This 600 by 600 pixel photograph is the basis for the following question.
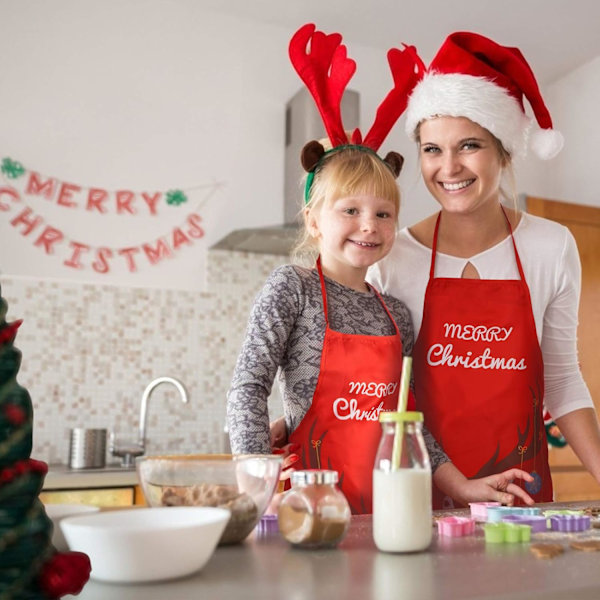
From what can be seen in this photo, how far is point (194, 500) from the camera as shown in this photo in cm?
73

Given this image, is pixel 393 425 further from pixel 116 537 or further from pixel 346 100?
pixel 346 100

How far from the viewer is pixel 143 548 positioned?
0.56 meters

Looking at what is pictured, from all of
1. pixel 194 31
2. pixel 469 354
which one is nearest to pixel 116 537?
pixel 469 354

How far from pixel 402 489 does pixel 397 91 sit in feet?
3.48

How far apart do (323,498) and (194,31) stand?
9.49ft

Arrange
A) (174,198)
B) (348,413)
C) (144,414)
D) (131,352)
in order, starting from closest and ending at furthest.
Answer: (348,413) → (144,414) → (131,352) → (174,198)

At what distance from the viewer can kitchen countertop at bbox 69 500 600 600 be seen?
1.80 feet

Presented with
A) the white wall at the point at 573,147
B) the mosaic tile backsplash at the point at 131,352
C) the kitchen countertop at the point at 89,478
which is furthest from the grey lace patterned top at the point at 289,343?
the white wall at the point at 573,147

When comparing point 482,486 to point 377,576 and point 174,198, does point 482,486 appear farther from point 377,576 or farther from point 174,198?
point 174,198

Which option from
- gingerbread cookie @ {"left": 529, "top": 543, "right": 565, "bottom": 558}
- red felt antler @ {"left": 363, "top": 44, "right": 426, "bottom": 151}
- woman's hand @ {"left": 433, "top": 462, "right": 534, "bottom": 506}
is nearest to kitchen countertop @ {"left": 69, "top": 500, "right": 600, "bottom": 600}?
gingerbread cookie @ {"left": 529, "top": 543, "right": 565, "bottom": 558}

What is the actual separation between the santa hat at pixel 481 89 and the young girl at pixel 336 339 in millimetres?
164

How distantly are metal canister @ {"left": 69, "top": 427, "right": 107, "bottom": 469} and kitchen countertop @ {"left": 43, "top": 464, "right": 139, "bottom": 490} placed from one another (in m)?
0.07

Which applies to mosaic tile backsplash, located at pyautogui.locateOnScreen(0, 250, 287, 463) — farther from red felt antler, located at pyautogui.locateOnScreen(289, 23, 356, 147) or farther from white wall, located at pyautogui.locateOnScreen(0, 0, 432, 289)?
red felt antler, located at pyautogui.locateOnScreen(289, 23, 356, 147)

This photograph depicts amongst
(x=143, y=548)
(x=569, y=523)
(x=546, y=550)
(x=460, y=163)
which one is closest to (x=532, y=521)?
(x=569, y=523)
